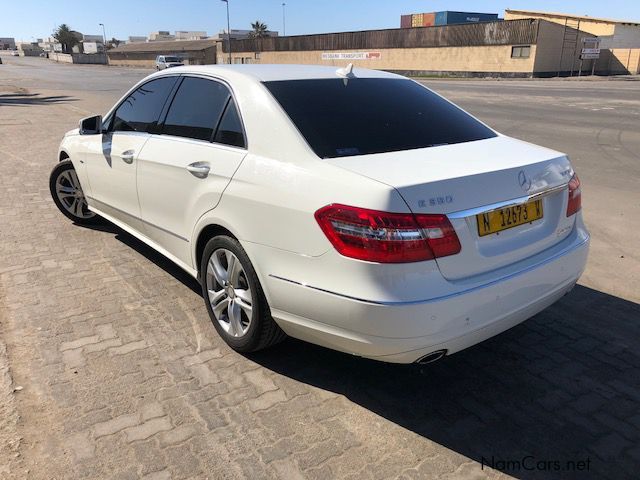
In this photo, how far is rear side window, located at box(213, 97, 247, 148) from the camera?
3215 mm

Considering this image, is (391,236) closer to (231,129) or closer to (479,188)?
(479,188)

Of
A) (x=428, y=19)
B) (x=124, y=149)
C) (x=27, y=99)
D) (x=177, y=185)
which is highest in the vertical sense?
(x=428, y=19)

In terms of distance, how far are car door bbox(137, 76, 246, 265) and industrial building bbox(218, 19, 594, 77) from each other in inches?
1797

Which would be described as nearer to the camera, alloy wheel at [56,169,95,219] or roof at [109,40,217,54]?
alloy wheel at [56,169,95,219]

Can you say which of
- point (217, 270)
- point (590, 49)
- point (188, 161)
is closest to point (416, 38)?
point (590, 49)

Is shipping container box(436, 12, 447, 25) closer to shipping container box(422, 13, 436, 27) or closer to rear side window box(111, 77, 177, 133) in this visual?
shipping container box(422, 13, 436, 27)

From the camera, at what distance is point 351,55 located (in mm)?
60438

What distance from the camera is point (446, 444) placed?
2631mm

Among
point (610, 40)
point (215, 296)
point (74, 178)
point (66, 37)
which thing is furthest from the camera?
point (66, 37)

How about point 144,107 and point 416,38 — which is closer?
point 144,107

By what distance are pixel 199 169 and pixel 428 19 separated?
9012 centimetres

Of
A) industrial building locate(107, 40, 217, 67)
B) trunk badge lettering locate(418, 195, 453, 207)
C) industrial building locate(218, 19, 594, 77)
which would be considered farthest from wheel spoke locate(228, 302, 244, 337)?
industrial building locate(107, 40, 217, 67)

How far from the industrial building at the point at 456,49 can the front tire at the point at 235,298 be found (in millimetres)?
46200

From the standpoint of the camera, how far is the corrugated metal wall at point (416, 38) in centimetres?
4494
